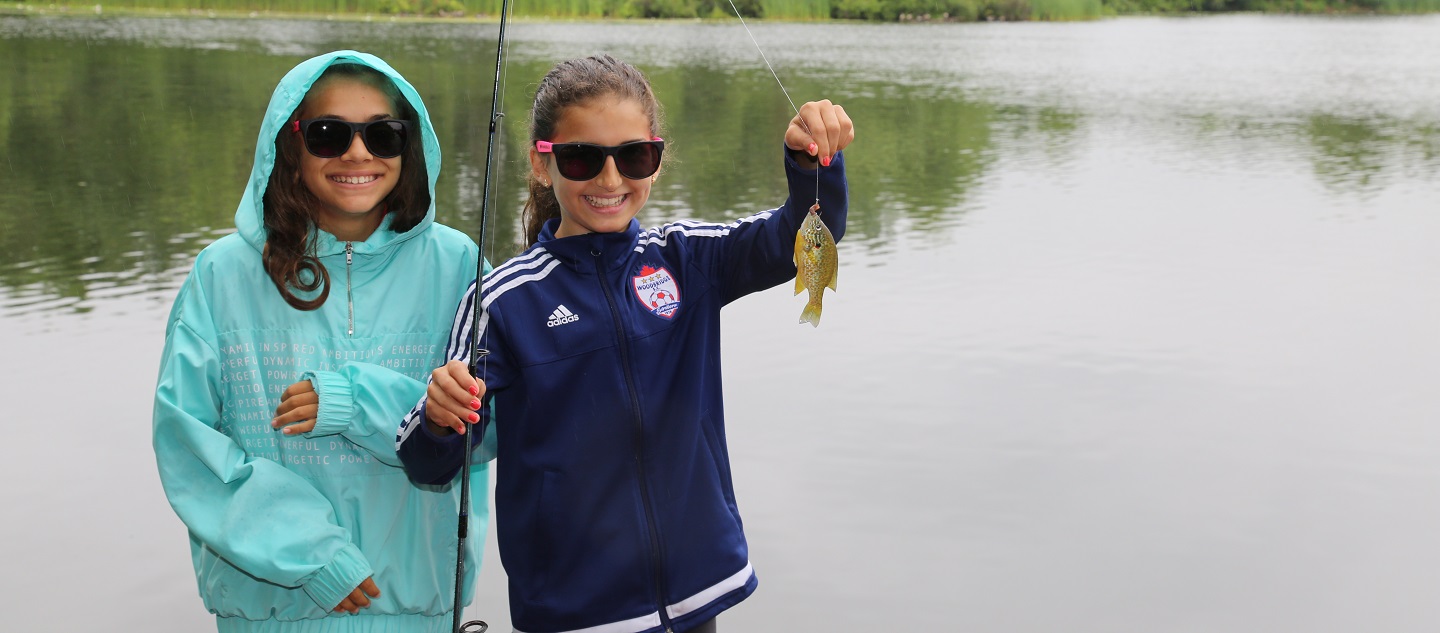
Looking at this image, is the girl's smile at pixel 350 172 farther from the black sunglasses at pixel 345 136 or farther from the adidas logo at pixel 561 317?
the adidas logo at pixel 561 317

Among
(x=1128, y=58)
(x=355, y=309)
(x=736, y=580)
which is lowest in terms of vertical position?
(x=736, y=580)

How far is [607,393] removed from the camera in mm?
2396

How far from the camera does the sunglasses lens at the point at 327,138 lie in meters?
2.56

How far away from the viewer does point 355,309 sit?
255cm

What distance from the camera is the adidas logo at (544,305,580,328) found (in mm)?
2385

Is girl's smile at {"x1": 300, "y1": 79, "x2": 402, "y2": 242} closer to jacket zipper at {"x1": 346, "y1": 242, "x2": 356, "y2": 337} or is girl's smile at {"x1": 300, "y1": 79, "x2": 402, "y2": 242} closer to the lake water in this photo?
jacket zipper at {"x1": 346, "y1": 242, "x2": 356, "y2": 337}

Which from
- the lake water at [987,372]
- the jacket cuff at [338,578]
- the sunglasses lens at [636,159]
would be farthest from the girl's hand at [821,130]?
the lake water at [987,372]

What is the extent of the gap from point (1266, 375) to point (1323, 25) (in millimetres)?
55456

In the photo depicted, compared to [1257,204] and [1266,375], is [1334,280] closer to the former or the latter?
[1266,375]

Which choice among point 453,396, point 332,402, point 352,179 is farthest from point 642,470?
→ point 352,179

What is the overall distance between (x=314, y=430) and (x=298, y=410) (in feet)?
0.15

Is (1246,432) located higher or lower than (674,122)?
lower

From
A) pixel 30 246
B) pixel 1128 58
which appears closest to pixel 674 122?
pixel 30 246

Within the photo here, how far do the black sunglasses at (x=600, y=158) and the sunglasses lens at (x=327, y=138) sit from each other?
41cm
